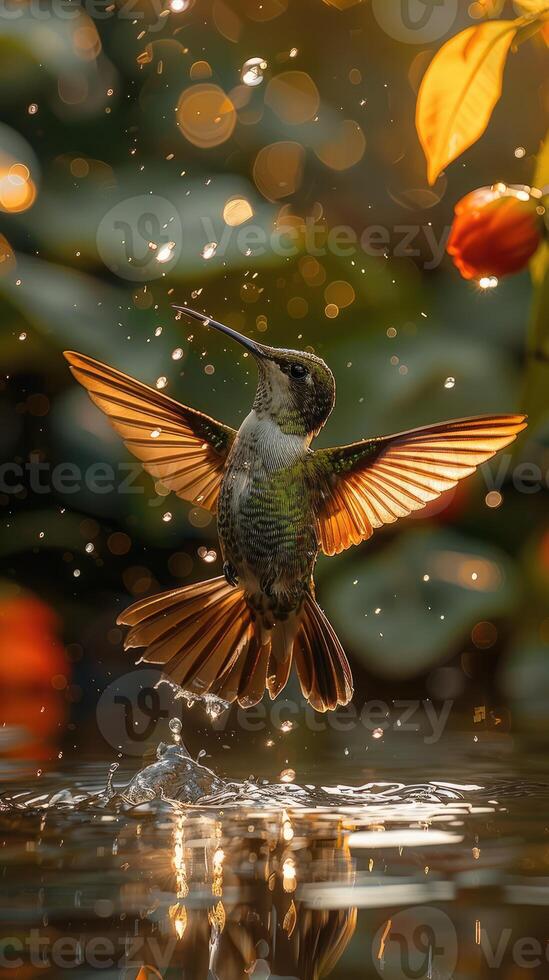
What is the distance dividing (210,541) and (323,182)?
630 millimetres

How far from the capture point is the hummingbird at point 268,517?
4.07ft

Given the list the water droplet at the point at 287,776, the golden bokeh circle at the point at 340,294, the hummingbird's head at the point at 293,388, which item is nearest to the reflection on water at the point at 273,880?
the water droplet at the point at 287,776

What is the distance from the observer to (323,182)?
2111mm

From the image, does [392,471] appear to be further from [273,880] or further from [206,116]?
[206,116]

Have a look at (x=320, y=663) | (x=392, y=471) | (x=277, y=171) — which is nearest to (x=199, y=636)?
(x=320, y=663)

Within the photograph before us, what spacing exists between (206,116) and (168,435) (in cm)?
98

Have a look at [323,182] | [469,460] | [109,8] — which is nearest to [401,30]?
[323,182]

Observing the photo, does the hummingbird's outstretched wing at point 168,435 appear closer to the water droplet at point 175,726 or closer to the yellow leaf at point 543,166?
the yellow leaf at point 543,166

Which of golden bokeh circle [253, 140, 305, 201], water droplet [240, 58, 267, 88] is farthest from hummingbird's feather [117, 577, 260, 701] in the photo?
water droplet [240, 58, 267, 88]

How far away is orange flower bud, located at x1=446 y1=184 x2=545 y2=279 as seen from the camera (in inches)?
44.5

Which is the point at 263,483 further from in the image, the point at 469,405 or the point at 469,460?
the point at 469,405

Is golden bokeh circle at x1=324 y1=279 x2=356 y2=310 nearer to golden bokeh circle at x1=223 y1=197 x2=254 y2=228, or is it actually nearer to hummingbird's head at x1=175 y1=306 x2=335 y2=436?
golden bokeh circle at x1=223 y1=197 x2=254 y2=228

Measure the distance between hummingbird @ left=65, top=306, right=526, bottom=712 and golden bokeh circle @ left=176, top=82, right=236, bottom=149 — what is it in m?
0.92

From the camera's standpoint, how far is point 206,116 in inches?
82.9
